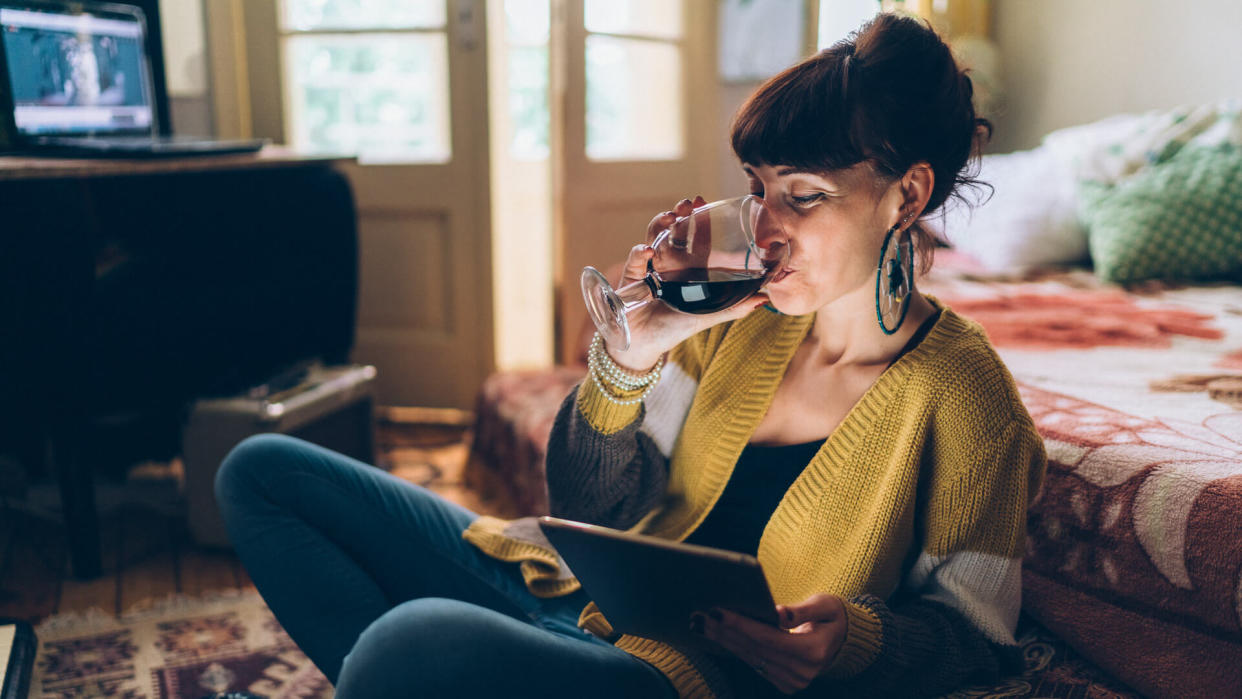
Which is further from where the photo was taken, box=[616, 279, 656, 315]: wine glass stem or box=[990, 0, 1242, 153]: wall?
box=[990, 0, 1242, 153]: wall

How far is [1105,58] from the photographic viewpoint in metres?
2.93

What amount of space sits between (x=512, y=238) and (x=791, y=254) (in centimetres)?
401

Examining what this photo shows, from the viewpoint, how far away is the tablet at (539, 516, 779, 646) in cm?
64

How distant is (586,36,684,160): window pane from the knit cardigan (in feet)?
6.18

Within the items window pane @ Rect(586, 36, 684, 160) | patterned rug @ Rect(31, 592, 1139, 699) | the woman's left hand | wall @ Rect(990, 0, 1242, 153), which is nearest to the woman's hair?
the woman's left hand

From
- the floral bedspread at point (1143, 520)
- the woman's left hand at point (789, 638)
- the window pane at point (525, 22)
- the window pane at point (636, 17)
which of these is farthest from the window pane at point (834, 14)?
the woman's left hand at point (789, 638)

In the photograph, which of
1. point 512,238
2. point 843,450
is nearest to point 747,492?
point 843,450

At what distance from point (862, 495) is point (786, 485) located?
0.10 metres

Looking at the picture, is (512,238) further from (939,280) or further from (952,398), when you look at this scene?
(952,398)

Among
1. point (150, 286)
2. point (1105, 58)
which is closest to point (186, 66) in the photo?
point (150, 286)

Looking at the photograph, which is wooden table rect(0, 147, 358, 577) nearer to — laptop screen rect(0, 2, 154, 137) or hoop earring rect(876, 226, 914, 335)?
laptop screen rect(0, 2, 154, 137)

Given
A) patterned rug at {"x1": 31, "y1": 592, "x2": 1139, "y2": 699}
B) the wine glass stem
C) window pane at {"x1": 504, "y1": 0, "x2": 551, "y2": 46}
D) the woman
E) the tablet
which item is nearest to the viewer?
the tablet

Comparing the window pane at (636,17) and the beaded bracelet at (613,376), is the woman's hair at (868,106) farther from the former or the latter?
the window pane at (636,17)

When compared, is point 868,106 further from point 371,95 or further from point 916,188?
point 371,95
